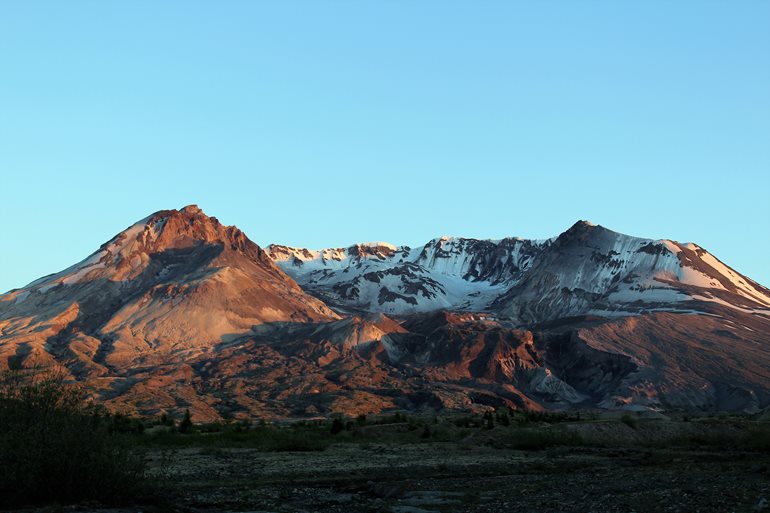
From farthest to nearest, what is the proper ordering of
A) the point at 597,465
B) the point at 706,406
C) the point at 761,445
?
the point at 706,406 < the point at 761,445 < the point at 597,465

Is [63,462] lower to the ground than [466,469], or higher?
higher

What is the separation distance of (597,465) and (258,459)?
679 inches

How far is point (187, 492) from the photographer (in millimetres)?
34500

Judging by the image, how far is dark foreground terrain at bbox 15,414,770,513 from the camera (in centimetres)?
3131

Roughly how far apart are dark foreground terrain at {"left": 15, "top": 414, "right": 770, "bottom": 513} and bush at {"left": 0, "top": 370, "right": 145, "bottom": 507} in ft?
2.92

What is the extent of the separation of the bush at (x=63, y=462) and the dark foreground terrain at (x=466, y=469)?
2.92 feet

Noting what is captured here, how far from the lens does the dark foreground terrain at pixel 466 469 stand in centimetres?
3131

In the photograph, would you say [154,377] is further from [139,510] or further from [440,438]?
[139,510]

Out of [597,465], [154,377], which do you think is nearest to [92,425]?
[597,465]

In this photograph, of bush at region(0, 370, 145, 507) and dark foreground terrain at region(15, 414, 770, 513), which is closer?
bush at region(0, 370, 145, 507)

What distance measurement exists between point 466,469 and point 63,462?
2208 centimetres

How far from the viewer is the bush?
2716 cm

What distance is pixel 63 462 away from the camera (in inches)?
1077

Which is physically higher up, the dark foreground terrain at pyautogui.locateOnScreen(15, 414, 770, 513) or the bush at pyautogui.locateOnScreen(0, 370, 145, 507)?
the bush at pyautogui.locateOnScreen(0, 370, 145, 507)
